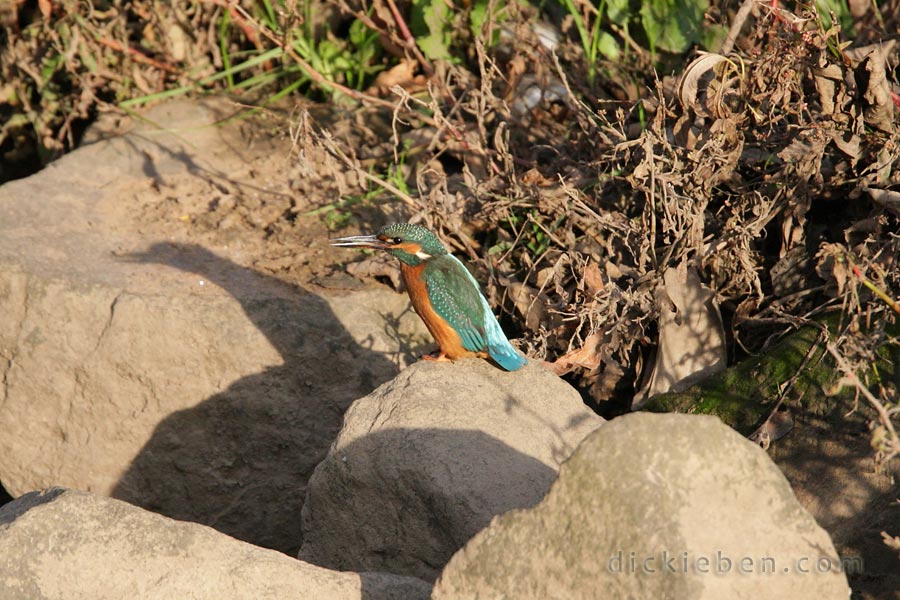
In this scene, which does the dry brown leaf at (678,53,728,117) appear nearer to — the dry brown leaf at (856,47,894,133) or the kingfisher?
the dry brown leaf at (856,47,894,133)

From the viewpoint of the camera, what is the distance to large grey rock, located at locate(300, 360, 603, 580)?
296 centimetres

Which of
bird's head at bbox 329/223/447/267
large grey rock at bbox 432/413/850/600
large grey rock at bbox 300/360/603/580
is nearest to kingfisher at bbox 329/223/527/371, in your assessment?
bird's head at bbox 329/223/447/267

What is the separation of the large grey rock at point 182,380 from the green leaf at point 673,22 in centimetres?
192

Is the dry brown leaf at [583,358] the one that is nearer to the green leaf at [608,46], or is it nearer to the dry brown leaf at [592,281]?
the dry brown leaf at [592,281]

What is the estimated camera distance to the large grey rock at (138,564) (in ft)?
8.35

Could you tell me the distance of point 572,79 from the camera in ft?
16.8

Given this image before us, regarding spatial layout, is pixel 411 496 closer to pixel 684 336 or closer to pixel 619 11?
pixel 684 336

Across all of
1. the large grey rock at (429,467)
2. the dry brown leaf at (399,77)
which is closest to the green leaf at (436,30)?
the dry brown leaf at (399,77)

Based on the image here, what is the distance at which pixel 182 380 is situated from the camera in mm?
4117

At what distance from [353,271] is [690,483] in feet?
8.19

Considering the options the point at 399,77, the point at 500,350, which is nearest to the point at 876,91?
the point at 500,350

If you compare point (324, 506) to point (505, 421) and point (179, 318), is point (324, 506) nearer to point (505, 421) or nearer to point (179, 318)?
point (505, 421)

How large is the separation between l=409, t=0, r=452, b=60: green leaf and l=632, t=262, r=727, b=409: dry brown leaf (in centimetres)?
195

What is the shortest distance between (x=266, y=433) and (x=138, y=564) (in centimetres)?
158
